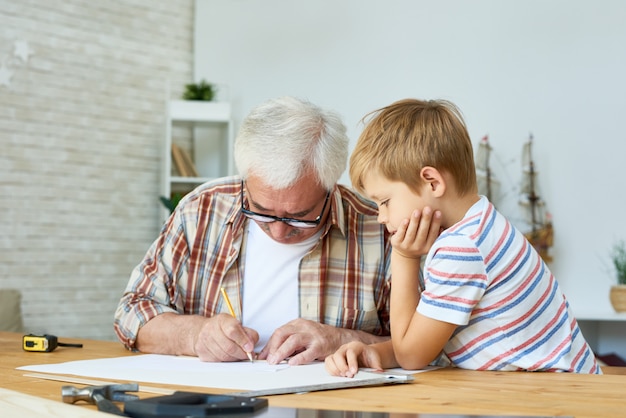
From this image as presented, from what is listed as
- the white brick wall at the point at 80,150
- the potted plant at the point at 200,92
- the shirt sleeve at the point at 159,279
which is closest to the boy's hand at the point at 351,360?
the shirt sleeve at the point at 159,279

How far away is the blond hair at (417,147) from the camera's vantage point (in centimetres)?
159

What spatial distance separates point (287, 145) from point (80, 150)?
3.51 meters

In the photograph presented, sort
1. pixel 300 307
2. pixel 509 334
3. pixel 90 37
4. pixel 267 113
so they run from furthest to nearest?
pixel 90 37 → pixel 300 307 → pixel 267 113 → pixel 509 334

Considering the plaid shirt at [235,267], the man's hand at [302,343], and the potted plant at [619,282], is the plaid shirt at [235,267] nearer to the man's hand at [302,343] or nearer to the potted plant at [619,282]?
A: the man's hand at [302,343]

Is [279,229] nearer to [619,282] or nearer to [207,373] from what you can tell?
[207,373]

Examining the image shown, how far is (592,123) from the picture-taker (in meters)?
4.27

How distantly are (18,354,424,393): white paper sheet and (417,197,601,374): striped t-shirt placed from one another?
15cm

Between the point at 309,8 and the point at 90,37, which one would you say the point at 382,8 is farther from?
the point at 90,37

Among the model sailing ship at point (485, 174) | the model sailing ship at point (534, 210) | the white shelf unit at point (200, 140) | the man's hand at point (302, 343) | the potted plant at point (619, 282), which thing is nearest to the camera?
the man's hand at point (302, 343)

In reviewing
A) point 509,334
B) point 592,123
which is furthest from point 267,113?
point 592,123

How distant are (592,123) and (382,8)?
1483 millimetres

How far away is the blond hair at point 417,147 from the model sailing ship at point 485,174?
9.57ft

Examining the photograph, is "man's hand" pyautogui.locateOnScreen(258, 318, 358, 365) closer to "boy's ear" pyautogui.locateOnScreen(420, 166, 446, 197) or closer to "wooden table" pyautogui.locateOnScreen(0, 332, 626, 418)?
"wooden table" pyautogui.locateOnScreen(0, 332, 626, 418)

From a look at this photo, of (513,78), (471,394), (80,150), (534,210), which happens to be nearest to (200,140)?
(80,150)
